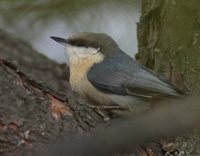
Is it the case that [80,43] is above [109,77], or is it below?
A: above

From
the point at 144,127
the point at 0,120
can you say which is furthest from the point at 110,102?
the point at 144,127

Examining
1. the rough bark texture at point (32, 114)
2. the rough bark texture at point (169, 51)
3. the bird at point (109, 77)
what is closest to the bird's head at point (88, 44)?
the bird at point (109, 77)

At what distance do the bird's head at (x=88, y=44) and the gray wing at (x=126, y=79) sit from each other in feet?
0.26

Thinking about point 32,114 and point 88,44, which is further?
Result: point 88,44

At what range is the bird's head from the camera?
289 centimetres

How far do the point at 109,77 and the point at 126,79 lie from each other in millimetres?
120

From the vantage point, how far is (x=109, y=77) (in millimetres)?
2650

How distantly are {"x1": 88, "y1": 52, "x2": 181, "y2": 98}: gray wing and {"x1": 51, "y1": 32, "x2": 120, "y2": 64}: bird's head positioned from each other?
80 mm

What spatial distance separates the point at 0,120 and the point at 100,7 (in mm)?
1365

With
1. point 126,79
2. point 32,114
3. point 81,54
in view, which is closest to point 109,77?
point 126,79

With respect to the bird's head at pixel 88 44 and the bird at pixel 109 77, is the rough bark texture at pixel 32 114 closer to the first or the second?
the bird at pixel 109 77

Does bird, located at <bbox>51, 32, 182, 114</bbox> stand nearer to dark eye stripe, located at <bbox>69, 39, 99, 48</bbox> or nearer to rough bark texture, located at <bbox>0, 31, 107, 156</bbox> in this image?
dark eye stripe, located at <bbox>69, 39, 99, 48</bbox>

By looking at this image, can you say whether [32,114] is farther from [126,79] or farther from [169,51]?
[169,51]

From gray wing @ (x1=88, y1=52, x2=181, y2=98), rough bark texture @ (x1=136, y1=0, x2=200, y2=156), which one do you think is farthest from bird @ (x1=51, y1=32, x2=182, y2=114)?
rough bark texture @ (x1=136, y1=0, x2=200, y2=156)
